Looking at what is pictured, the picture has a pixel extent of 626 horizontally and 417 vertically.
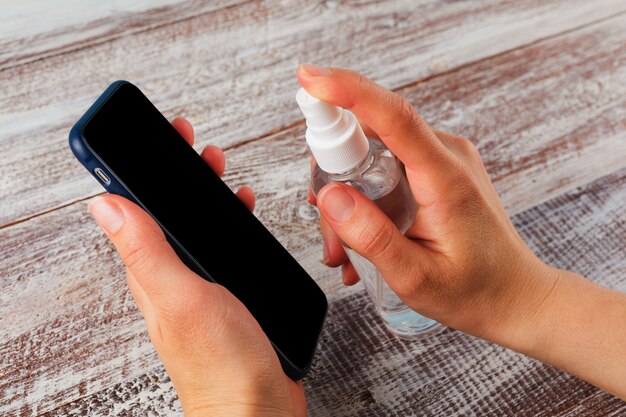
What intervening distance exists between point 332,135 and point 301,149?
0.34 metres

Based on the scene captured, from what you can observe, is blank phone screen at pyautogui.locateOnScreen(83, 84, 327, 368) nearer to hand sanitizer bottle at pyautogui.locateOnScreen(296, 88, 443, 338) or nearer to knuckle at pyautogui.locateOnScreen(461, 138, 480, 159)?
hand sanitizer bottle at pyautogui.locateOnScreen(296, 88, 443, 338)

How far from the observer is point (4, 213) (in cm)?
77

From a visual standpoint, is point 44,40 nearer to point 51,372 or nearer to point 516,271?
point 51,372

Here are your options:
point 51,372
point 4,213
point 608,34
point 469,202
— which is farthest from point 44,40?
point 608,34

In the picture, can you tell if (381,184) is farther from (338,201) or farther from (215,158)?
(215,158)

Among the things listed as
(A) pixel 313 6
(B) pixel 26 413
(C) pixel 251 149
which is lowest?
(B) pixel 26 413

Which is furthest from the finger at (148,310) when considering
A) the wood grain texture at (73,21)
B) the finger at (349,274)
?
the wood grain texture at (73,21)

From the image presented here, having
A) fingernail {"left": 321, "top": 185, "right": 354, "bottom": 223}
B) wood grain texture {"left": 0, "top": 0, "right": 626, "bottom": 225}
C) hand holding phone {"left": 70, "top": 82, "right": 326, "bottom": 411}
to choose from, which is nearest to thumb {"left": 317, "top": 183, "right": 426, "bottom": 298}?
fingernail {"left": 321, "top": 185, "right": 354, "bottom": 223}

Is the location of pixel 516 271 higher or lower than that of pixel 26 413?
higher

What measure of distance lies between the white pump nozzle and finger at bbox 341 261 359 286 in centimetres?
23

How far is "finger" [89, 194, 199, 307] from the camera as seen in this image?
0.49 meters

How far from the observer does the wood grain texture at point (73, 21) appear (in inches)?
36.2

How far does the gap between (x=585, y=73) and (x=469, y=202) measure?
1.52ft

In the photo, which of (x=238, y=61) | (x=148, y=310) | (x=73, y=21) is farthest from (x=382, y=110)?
(x=73, y=21)
